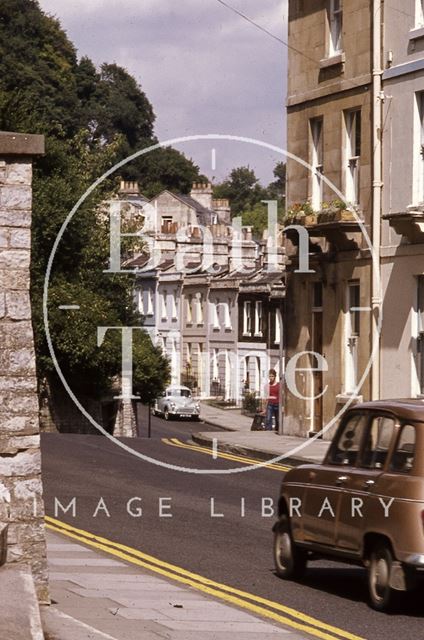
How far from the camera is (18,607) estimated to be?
958 cm

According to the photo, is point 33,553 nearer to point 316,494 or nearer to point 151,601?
point 151,601

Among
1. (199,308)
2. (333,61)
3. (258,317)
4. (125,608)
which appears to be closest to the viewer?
(125,608)

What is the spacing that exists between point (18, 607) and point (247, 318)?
67.8 metres

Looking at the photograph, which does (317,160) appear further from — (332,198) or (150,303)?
(150,303)

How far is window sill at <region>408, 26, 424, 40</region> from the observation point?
3419cm

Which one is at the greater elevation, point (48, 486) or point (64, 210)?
point (64, 210)

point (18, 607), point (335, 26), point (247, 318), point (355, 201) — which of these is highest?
point (335, 26)

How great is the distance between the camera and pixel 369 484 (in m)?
13.5

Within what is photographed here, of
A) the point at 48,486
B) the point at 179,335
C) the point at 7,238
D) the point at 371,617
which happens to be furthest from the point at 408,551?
the point at 179,335

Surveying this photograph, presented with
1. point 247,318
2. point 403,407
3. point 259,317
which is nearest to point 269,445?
point 403,407

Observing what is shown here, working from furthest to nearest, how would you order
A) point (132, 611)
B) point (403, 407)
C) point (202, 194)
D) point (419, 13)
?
point (202, 194)
point (419, 13)
point (403, 407)
point (132, 611)

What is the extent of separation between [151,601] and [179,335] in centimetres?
6969

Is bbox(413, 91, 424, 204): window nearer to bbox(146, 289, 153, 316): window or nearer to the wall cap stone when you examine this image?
the wall cap stone

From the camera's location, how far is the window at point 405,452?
516 inches
